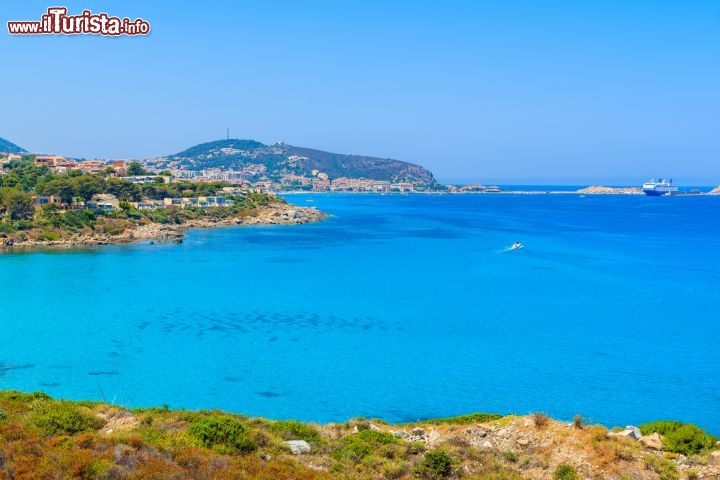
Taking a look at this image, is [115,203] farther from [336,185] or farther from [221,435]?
[336,185]

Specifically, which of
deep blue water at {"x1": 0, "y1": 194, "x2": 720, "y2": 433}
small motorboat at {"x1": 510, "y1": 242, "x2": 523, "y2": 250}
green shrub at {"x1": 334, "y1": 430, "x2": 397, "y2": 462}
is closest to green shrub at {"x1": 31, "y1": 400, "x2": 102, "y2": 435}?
green shrub at {"x1": 334, "y1": 430, "x2": 397, "y2": 462}

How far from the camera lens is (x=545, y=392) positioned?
671 inches

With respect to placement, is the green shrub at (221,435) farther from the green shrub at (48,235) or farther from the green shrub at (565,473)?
the green shrub at (48,235)

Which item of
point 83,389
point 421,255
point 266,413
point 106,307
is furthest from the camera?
point 421,255

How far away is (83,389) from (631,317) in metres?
22.0

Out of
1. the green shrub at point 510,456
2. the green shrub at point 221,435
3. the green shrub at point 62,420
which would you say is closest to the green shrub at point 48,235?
the green shrub at point 62,420

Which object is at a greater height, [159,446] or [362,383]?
[159,446]

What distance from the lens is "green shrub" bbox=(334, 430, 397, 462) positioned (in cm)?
927

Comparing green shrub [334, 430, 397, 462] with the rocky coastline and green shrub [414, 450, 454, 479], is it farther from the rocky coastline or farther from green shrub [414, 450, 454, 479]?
the rocky coastline

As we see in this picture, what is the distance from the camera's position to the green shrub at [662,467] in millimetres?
8438

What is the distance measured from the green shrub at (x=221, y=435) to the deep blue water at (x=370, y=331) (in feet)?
20.2

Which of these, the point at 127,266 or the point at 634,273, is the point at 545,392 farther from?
the point at 127,266

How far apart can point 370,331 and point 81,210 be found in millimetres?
42637

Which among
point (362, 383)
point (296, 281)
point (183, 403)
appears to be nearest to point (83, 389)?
point (183, 403)
